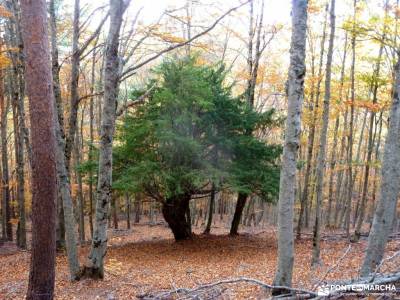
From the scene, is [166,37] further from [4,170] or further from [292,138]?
[4,170]

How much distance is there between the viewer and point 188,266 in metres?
10.3

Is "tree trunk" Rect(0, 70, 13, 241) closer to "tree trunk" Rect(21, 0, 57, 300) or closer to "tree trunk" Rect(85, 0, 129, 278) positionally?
"tree trunk" Rect(85, 0, 129, 278)

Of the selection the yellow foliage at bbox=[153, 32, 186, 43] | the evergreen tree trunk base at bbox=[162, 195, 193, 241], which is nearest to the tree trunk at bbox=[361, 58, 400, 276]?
the yellow foliage at bbox=[153, 32, 186, 43]

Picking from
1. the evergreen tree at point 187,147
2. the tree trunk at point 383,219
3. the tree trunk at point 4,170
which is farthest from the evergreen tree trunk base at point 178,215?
the tree trunk at point 383,219

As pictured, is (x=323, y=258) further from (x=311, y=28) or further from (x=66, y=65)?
(x=66, y=65)

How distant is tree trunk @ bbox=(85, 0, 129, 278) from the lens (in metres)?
7.21

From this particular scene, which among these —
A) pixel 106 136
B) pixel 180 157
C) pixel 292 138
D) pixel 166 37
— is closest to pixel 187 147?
pixel 180 157

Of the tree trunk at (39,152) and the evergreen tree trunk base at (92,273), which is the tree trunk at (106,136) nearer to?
the evergreen tree trunk base at (92,273)

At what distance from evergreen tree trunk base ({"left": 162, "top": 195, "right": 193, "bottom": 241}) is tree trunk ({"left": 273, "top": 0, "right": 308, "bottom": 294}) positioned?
893cm

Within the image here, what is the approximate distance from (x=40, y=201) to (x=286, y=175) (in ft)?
11.4

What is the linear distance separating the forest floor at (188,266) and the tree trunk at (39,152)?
1.85m

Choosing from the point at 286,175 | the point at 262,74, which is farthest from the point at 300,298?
the point at 262,74

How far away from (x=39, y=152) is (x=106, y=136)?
8.88 ft

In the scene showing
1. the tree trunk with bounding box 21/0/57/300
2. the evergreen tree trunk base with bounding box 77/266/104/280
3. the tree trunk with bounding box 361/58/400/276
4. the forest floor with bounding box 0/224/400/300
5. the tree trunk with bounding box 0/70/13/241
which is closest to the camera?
the tree trunk with bounding box 21/0/57/300
